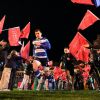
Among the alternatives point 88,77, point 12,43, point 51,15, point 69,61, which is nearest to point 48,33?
point 51,15

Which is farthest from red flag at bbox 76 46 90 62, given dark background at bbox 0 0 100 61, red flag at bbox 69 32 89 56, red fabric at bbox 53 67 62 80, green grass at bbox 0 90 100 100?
green grass at bbox 0 90 100 100

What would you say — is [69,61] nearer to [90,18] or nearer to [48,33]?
[90,18]

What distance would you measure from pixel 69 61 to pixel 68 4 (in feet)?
17.1

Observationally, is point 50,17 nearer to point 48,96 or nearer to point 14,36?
point 14,36

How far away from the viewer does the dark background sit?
16703mm

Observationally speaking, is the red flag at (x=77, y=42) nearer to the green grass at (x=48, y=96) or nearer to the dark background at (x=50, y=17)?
the dark background at (x=50, y=17)

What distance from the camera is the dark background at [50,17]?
16.7 meters

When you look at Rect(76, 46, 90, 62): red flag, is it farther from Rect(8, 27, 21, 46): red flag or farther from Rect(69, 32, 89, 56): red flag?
Rect(8, 27, 21, 46): red flag

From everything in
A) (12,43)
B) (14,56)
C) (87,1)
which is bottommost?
(14,56)

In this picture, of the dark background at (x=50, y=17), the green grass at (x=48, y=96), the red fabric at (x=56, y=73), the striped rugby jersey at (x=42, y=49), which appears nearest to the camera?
the green grass at (x=48, y=96)

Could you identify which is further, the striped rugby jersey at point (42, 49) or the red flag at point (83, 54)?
the red flag at point (83, 54)

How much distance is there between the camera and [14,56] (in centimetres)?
1027

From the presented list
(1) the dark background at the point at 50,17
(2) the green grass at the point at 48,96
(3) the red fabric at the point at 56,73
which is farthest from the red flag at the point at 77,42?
(2) the green grass at the point at 48,96

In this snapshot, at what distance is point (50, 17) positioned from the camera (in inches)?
665
